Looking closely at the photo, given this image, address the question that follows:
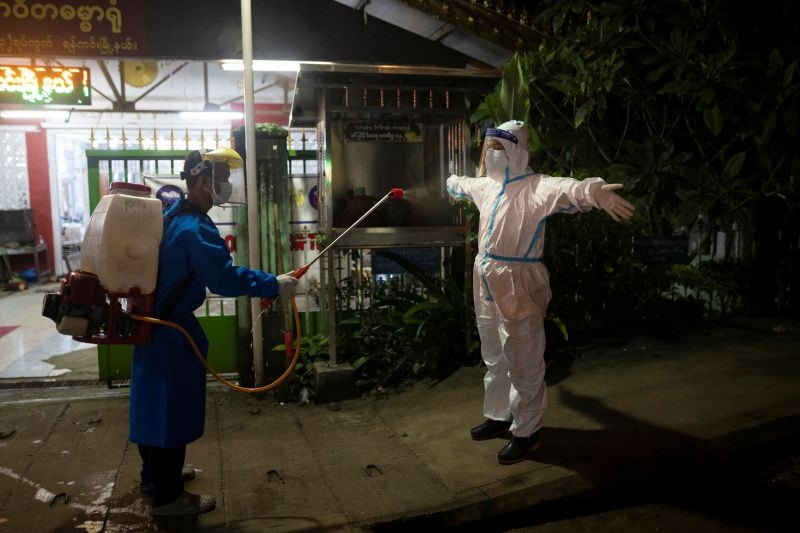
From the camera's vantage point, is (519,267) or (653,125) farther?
(653,125)

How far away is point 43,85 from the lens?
9023 mm

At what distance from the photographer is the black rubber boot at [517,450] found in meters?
4.01

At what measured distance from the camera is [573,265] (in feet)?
20.2

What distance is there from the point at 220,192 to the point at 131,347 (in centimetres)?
305

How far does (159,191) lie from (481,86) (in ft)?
10.5

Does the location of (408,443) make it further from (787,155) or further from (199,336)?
(787,155)

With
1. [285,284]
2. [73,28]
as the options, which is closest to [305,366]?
[285,284]

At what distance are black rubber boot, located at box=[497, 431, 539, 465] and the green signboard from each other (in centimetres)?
814

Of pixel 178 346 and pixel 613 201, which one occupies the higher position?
pixel 613 201

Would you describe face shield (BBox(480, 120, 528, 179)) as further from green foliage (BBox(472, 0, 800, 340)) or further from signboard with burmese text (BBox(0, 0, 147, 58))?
signboard with burmese text (BBox(0, 0, 147, 58))

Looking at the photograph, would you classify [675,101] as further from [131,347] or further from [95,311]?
[131,347]

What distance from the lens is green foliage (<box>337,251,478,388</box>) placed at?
6074 millimetres

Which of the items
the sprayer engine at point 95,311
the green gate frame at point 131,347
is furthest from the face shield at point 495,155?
the green gate frame at point 131,347

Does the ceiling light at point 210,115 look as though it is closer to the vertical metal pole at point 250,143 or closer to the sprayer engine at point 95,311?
the vertical metal pole at point 250,143
